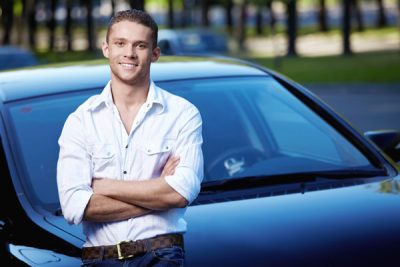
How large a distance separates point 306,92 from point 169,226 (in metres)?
2.20

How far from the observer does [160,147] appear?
307 cm

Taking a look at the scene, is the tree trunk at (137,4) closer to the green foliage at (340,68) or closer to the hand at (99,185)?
the green foliage at (340,68)

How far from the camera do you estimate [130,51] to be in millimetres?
3053

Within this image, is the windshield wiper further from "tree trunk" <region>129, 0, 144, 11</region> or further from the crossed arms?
"tree trunk" <region>129, 0, 144, 11</region>

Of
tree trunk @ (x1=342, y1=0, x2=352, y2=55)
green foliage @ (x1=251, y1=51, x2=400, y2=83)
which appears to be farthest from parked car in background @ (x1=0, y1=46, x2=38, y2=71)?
tree trunk @ (x1=342, y1=0, x2=352, y2=55)

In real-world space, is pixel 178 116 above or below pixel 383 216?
above

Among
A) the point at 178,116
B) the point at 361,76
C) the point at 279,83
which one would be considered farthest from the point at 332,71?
the point at 178,116

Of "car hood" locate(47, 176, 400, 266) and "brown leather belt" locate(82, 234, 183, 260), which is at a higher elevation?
"brown leather belt" locate(82, 234, 183, 260)

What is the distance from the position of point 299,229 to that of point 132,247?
35.5 inches

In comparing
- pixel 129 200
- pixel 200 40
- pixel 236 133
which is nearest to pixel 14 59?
pixel 200 40

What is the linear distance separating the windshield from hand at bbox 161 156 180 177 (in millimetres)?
1120

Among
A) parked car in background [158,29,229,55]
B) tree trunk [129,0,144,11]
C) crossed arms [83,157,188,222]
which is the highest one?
crossed arms [83,157,188,222]

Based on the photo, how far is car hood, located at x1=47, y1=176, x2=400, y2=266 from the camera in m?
3.48

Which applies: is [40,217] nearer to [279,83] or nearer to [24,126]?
[24,126]
